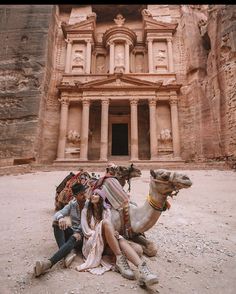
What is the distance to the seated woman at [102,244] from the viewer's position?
9.05ft

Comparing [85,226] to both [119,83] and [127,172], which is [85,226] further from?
[119,83]

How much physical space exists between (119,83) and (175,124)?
5.09 m

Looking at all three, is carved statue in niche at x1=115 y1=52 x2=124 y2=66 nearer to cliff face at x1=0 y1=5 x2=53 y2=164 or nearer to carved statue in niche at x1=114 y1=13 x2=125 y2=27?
carved statue in niche at x1=114 y1=13 x2=125 y2=27

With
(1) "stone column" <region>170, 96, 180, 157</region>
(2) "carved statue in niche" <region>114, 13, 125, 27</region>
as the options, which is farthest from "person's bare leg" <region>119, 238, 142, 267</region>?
(2) "carved statue in niche" <region>114, 13, 125, 27</region>

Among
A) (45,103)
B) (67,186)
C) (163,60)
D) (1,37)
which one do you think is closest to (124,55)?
(163,60)

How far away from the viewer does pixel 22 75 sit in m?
17.8

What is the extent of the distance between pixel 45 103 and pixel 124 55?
7882 millimetres

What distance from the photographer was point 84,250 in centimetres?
305

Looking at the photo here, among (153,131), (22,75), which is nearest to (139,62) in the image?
(153,131)

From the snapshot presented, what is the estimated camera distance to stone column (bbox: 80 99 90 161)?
656 inches

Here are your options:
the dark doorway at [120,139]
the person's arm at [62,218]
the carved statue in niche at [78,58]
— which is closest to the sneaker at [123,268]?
the person's arm at [62,218]

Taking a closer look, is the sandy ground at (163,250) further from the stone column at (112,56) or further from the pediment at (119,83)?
the stone column at (112,56)

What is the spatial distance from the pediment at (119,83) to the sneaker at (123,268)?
52.6ft

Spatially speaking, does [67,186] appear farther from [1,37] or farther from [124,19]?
[124,19]
